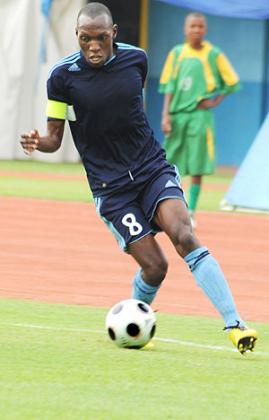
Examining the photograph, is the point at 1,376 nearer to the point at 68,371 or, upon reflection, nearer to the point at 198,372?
the point at 68,371

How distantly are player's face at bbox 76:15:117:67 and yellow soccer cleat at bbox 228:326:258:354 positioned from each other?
1977mm

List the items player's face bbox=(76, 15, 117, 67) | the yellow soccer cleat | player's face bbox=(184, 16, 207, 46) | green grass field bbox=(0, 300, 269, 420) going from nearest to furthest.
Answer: green grass field bbox=(0, 300, 269, 420)
the yellow soccer cleat
player's face bbox=(76, 15, 117, 67)
player's face bbox=(184, 16, 207, 46)

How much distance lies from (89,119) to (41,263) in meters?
4.91

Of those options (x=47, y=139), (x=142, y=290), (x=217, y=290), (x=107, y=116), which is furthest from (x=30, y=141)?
(x=217, y=290)

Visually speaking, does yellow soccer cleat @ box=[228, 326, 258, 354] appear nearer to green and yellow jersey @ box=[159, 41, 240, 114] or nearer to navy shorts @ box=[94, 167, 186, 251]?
navy shorts @ box=[94, 167, 186, 251]

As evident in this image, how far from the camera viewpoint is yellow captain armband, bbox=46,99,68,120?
9.59m

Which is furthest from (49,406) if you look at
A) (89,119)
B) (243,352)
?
(89,119)

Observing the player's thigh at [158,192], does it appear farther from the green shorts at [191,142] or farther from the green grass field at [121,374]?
the green shorts at [191,142]

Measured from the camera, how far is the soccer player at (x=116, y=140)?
9.34m

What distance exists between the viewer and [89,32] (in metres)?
9.23

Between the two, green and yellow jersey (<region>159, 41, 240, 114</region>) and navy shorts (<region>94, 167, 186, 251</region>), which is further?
green and yellow jersey (<region>159, 41, 240, 114</region>)

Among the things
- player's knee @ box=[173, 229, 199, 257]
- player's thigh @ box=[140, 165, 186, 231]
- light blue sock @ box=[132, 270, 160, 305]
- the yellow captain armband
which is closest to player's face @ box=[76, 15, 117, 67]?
the yellow captain armband

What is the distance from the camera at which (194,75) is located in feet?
59.7

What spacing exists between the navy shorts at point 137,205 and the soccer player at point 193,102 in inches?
341
